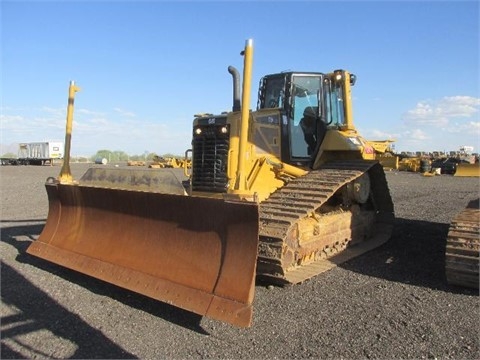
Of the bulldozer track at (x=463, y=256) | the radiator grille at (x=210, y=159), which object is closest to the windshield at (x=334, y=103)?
the radiator grille at (x=210, y=159)

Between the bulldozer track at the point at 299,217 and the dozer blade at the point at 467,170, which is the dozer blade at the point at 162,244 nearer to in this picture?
the bulldozer track at the point at 299,217

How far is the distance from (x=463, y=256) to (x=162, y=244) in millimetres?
3427

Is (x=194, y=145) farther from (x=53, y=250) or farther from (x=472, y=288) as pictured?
(x=472, y=288)

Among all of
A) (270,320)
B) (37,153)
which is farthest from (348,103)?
(37,153)

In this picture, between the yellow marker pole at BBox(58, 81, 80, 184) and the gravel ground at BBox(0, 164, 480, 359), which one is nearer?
the gravel ground at BBox(0, 164, 480, 359)

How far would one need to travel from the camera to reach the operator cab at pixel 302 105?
273 inches

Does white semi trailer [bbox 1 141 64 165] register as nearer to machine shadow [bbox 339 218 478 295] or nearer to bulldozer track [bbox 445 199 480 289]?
machine shadow [bbox 339 218 478 295]

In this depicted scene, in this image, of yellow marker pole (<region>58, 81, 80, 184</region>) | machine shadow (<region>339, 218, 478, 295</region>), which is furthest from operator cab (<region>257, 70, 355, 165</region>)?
yellow marker pole (<region>58, 81, 80, 184</region>)

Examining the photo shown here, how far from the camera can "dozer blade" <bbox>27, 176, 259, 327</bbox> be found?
4.40 m

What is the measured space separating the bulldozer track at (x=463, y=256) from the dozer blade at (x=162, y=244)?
2.45m

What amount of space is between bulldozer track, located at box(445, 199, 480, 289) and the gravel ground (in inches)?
6.4

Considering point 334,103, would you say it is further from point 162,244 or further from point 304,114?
point 162,244

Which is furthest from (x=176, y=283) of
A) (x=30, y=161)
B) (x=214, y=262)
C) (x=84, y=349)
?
(x=30, y=161)

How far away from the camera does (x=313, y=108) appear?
23.7ft
